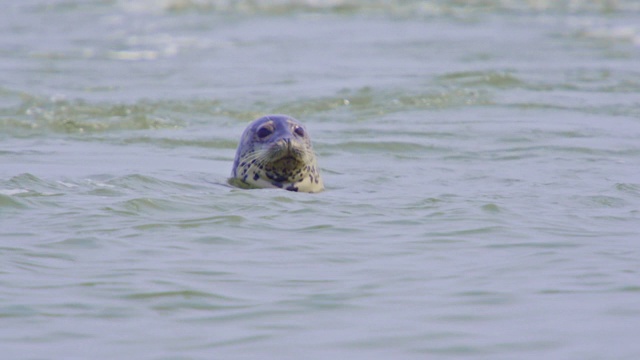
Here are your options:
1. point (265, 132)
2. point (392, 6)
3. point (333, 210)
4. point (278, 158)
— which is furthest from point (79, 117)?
point (392, 6)

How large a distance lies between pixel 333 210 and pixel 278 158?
109cm

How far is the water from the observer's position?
4895 millimetres

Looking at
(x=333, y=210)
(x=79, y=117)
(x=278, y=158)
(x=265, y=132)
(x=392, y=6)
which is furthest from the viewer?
(x=392, y=6)

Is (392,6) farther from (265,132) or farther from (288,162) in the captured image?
(288,162)

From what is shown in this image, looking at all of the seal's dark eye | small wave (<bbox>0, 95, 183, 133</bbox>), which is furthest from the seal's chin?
small wave (<bbox>0, 95, 183, 133</bbox>)

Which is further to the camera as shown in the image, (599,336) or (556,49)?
(556,49)

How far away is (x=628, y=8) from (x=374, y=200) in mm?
20947

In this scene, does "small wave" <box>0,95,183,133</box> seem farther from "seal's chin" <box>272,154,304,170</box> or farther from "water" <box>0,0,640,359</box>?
"seal's chin" <box>272,154,304,170</box>

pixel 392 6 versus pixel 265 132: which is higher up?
pixel 265 132

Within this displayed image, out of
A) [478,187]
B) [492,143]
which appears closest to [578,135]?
[492,143]

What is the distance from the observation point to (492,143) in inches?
456

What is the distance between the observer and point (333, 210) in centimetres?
767

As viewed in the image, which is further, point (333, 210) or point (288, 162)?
point (288, 162)

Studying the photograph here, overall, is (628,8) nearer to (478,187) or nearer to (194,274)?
(478,187)
